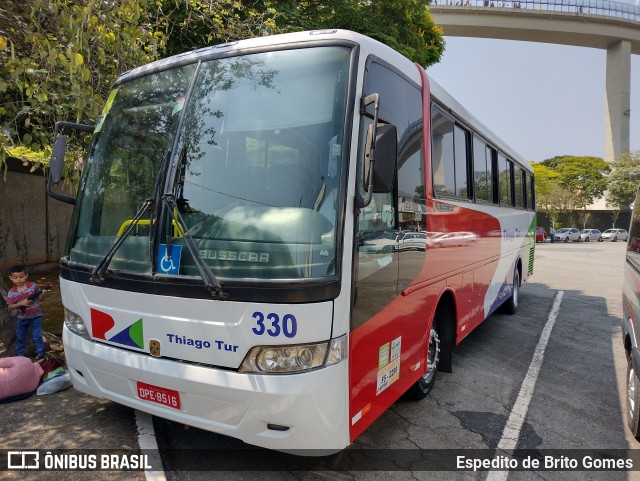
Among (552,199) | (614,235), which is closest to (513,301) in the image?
(614,235)

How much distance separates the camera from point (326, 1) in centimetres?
958

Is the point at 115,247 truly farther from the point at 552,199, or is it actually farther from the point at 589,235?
the point at 552,199

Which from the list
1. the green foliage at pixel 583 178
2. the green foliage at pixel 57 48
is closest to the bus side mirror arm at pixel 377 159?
the green foliage at pixel 57 48

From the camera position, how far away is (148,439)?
3.61 metres

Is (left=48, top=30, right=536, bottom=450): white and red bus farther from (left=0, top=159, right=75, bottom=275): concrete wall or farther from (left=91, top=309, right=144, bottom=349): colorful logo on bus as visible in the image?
(left=0, top=159, right=75, bottom=275): concrete wall

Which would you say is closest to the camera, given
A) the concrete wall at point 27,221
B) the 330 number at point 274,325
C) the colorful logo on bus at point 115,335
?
the 330 number at point 274,325

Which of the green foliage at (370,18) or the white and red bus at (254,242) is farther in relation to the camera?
the green foliage at (370,18)

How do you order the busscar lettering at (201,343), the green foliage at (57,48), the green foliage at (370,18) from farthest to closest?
the green foliage at (370,18), the green foliage at (57,48), the busscar lettering at (201,343)

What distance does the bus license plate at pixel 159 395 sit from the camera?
118 inches

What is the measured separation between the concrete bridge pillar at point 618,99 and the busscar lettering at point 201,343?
2125 inches

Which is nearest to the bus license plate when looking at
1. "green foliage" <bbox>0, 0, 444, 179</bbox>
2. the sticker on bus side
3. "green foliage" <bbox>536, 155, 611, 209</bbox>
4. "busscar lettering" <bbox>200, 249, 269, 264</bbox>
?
"busscar lettering" <bbox>200, 249, 269, 264</bbox>

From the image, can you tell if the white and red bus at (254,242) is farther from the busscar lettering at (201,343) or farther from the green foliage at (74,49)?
the green foliage at (74,49)

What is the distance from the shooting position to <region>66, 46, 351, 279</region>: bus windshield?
2.79 meters

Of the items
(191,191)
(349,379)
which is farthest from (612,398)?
(191,191)
